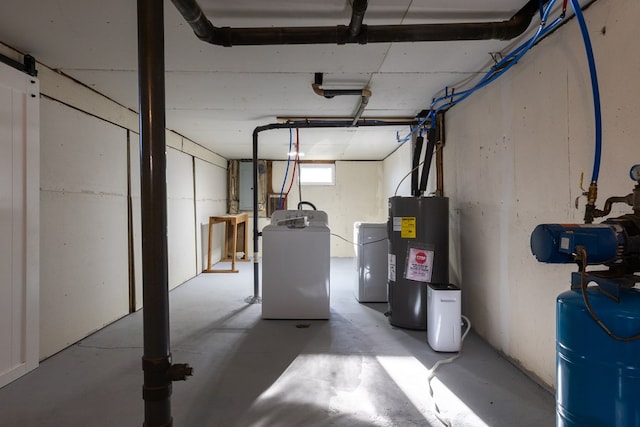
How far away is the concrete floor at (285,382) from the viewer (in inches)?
60.7

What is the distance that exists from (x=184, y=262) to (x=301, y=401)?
10.5 ft

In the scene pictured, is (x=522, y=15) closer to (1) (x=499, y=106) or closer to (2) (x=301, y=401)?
(1) (x=499, y=106)

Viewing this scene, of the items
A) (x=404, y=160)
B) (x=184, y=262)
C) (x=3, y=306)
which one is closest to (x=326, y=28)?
(x=3, y=306)

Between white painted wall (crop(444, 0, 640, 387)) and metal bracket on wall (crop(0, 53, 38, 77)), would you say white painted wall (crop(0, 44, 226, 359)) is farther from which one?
white painted wall (crop(444, 0, 640, 387))

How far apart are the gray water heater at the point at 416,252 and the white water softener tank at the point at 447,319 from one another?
0.32m

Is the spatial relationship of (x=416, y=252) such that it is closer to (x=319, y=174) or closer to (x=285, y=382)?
(x=285, y=382)

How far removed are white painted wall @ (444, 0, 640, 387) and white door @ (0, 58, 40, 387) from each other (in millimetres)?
2853

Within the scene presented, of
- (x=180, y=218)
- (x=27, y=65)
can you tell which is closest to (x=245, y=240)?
(x=180, y=218)

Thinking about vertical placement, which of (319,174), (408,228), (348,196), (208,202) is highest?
(319,174)

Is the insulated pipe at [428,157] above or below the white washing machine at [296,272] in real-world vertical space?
above

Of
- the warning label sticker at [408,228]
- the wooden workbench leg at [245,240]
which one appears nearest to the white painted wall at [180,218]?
the wooden workbench leg at [245,240]

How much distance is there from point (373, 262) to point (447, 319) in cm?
130

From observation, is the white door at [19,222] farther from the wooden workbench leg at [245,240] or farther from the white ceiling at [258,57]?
the wooden workbench leg at [245,240]

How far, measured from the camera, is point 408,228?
2.57 metres
